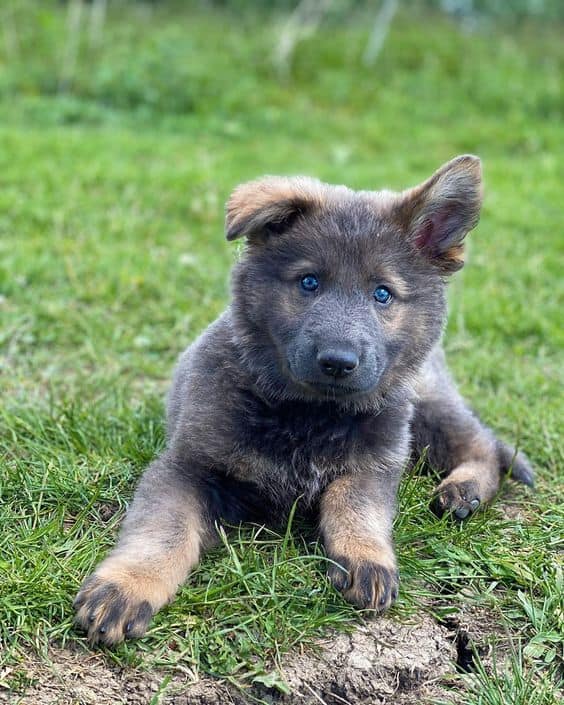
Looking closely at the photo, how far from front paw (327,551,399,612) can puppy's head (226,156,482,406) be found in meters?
0.63

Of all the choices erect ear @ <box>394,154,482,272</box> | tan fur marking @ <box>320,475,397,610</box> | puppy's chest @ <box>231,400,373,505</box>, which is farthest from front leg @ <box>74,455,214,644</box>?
erect ear @ <box>394,154,482,272</box>

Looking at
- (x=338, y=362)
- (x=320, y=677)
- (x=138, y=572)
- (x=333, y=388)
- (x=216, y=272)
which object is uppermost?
(x=338, y=362)

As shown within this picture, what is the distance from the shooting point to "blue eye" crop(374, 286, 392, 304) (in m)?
3.88

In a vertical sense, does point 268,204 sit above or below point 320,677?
above

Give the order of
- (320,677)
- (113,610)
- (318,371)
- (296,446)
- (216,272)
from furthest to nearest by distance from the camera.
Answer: (216,272) < (296,446) < (318,371) < (320,677) < (113,610)

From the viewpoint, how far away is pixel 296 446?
3.91 metres

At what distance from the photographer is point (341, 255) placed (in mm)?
3818

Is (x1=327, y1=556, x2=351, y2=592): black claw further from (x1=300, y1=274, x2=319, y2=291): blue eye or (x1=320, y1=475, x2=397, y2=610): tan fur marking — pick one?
(x1=300, y1=274, x2=319, y2=291): blue eye

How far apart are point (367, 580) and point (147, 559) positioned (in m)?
0.79

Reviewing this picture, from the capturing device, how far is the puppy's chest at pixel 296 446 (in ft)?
12.7

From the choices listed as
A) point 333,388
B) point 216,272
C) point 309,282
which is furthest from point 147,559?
point 216,272

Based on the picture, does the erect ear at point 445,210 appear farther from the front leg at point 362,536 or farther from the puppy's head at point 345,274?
the front leg at point 362,536

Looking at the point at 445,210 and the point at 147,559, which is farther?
the point at 445,210

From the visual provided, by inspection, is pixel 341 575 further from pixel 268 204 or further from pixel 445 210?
pixel 445 210
